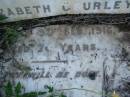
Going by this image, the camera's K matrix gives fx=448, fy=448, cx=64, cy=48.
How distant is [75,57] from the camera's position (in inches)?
98.7

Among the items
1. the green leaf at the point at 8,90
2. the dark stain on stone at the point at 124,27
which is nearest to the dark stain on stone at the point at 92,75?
the dark stain on stone at the point at 124,27

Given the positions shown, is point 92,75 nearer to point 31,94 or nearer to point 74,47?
point 74,47

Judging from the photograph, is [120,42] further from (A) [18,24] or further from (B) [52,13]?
(A) [18,24]

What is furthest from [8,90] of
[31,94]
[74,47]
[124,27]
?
[124,27]

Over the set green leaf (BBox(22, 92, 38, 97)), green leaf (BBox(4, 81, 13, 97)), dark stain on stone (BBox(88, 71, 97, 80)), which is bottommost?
green leaf (BBox(22, 92, 38, 97))

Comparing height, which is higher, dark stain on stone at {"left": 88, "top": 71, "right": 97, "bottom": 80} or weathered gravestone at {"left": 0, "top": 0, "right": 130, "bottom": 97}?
weathered gravestone at {"left": 0, "top": 0, "right": 130, "bottom": 97}

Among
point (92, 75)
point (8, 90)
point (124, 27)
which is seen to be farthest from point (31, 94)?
point (124, 27)

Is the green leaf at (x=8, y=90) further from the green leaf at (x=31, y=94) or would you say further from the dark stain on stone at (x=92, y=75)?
the dark stain on stone at (x=92, y=75)

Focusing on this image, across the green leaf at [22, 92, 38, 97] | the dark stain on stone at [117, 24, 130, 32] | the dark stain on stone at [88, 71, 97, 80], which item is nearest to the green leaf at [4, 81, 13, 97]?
the green leaf at [22, 92, 38, 97]

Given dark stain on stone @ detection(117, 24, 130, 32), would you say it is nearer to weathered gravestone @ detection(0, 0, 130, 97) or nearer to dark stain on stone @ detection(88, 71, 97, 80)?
weathered gravestone @ detection(0, 0, 130, 97)

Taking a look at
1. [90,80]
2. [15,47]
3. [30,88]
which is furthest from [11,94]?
[90,80]

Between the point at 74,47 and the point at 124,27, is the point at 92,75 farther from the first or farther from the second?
the point at 124,27

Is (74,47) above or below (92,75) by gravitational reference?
above

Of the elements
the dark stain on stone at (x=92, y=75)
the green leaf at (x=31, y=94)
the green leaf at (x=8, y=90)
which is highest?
the dark stain on stone at (x=92, y=75)
